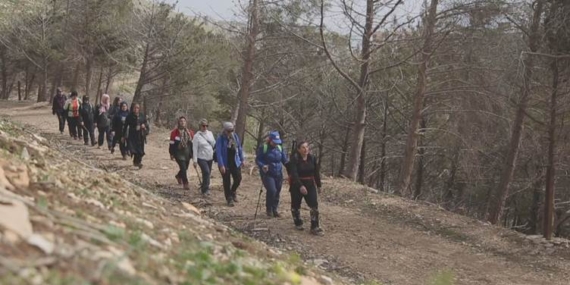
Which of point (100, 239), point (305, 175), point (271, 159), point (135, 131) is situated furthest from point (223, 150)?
point (100, 239)

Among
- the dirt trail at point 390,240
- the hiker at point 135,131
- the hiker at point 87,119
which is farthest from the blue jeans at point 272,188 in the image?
the hiker at point 87,119

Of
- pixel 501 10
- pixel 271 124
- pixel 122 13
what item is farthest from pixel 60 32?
pixel 501 10

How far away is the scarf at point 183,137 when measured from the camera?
432 inches

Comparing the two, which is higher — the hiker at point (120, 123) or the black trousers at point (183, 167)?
the hiker at point (120, 123)

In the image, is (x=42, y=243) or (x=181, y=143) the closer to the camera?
(x=42, y=243)

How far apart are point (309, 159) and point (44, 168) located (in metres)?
4.60

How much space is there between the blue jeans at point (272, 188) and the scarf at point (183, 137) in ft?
7.56

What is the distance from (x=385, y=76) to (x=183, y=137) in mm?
13762

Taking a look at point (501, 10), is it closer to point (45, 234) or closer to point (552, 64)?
point (552, 64)

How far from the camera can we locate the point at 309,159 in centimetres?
885

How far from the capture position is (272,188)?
374 inches

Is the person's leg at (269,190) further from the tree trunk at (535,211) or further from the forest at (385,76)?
the tree trunk at (535,211)

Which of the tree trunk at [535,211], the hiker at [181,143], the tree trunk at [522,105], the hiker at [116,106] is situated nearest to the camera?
the hiker at [181,143]

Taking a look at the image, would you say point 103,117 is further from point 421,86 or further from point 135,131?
point 421,86
